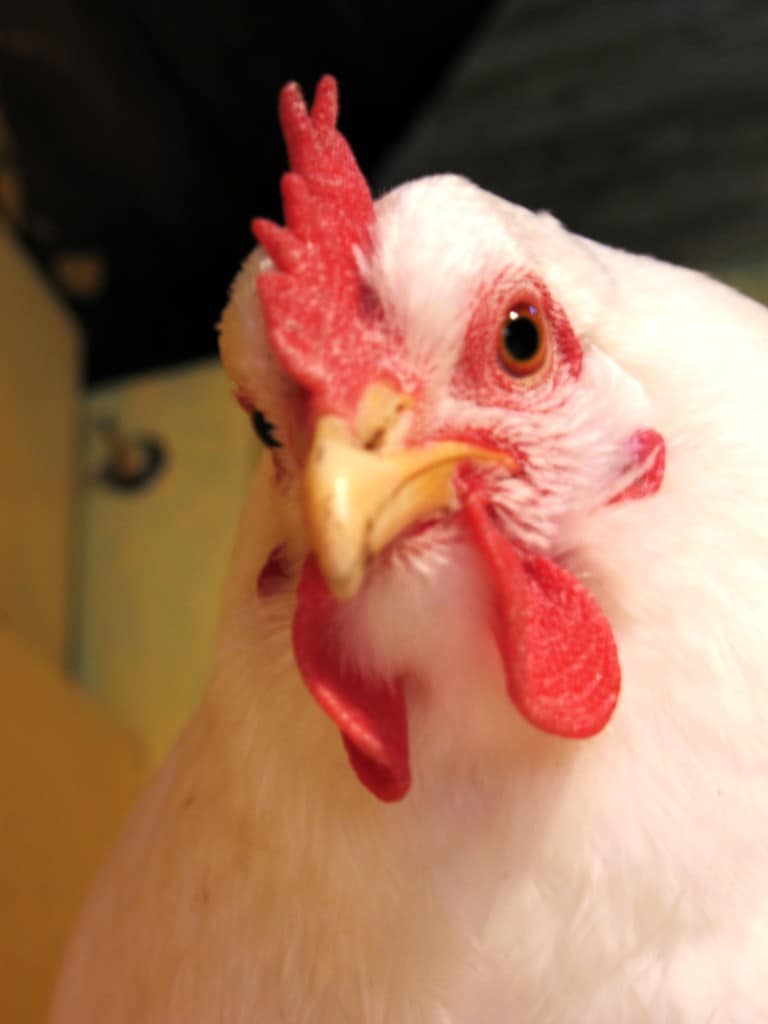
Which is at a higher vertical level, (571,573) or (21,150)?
(21,150)

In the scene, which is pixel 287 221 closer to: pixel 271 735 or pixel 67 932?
pixel 271 735

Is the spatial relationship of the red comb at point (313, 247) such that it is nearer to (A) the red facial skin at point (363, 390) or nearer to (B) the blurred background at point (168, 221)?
(A) the red facial skin at point (363, 390)

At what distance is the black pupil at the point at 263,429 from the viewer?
1.88 ft

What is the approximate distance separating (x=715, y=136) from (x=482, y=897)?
198 cm

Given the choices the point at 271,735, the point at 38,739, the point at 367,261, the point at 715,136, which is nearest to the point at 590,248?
the point at 367,261

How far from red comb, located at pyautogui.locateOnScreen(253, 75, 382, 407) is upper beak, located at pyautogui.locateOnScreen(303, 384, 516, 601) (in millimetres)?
31

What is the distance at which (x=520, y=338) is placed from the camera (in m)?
0.55

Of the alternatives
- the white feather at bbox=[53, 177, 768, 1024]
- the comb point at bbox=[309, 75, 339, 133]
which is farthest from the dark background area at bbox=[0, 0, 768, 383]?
the white feather at bbox=[53, 177, 768, 1024]

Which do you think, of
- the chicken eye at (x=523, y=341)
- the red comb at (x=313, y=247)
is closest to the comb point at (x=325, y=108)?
the red comb at (x=313, y=247)

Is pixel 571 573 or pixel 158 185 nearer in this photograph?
pixel 571 573

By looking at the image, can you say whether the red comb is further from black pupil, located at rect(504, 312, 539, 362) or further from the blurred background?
the blurred background

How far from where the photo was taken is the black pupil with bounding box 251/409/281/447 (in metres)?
0.57

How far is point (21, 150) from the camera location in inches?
69.1

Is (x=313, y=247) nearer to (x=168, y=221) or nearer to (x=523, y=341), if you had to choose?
(x=523, y=341)
